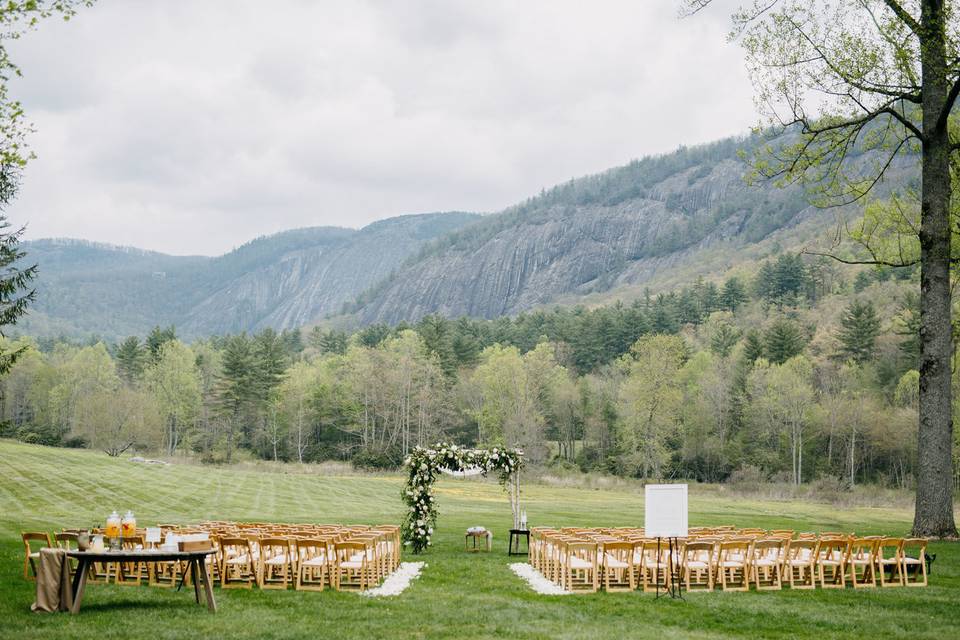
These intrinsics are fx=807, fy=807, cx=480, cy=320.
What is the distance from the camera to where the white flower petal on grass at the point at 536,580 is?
564 inches

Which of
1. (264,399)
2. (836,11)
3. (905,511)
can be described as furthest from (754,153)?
A: (264,399)

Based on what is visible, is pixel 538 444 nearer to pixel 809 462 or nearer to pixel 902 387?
pixel 809 462

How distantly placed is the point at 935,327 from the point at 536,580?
12.5 metres

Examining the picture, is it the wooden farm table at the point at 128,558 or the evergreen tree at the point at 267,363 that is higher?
the evergreen tree at the point at 267,363

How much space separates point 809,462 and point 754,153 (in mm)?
55463

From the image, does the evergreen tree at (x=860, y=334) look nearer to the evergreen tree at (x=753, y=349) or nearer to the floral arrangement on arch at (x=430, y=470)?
the evergreen tree at (x=753, y=349)

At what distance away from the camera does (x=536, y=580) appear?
16.2m

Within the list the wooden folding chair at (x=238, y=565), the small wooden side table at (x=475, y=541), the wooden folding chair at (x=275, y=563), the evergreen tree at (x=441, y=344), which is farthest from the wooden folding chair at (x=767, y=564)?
the evergreen tree at (x=441, y=344)

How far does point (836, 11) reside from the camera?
21.9m

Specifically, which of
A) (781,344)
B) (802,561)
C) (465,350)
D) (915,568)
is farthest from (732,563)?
(465,350)

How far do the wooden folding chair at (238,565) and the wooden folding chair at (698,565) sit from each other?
7.70m

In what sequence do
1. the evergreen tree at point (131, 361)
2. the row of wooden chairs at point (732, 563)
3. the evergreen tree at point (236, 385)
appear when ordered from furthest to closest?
the evergreen tree at point (131, 361)
the evergreen tree at point (236, 385)
the row of wooden chairs at point (732, 563)

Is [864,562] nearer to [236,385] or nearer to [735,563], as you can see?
[735,563]

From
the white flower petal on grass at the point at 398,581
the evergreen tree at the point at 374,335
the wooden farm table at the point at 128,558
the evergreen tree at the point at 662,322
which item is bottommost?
the white flower petal on grass at the point at 398,581
